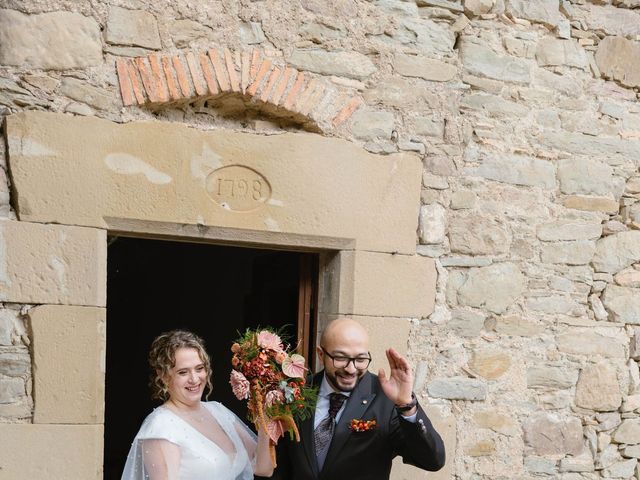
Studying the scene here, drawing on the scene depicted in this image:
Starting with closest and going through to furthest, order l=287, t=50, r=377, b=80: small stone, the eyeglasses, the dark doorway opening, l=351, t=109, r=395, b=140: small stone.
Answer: the eyeglasses → l=287, t=50, r=377, b=80: small stone → l=351, t=109, r=395, b=140: small stone → the dark doorway opening

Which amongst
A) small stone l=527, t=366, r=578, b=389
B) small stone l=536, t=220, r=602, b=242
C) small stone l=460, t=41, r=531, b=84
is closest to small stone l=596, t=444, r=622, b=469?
small stone l=527, t=366, r=578, b=389

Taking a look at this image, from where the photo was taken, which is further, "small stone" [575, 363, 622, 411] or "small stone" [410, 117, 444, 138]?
"small stone" [575, 363, 622, 411]

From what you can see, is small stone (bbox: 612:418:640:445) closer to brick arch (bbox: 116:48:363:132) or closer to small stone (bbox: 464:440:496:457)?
small stone (bbox: 464:440:496:457)

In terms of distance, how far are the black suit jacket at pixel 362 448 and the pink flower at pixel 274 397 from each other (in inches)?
8.0

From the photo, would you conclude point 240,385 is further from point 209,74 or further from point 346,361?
point 209,74

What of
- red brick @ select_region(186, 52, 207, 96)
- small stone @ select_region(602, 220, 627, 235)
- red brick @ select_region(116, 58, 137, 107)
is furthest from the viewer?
small stone @ select_region(602, 220, 627, 235)

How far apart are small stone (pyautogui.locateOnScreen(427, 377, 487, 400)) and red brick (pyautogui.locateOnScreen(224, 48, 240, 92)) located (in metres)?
1.75

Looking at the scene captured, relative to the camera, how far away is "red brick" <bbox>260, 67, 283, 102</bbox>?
438 cm

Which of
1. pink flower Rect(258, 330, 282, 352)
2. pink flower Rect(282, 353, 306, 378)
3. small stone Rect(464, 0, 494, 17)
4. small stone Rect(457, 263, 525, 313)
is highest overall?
small stone Rect(464, 0, 494, 17)

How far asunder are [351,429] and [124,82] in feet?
6.03

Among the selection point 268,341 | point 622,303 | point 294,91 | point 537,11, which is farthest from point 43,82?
point 622,303

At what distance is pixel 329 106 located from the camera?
4.52 m

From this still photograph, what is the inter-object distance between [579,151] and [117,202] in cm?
247

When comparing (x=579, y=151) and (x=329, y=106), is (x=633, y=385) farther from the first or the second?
(x=329, y=106)
